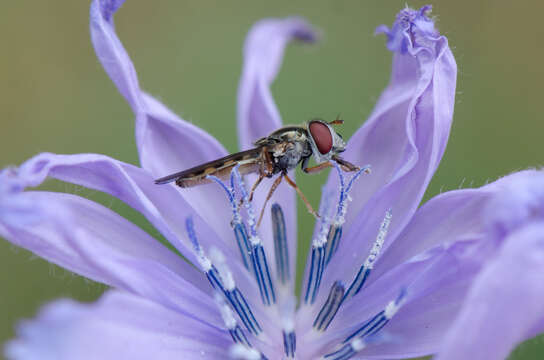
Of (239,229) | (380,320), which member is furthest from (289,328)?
(239,229)

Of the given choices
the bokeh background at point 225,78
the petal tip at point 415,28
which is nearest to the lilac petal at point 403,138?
the petal tip at point 415,28

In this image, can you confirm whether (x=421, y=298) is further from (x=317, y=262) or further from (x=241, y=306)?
(x=241, y=306)

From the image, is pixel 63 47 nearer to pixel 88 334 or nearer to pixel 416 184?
pixel 416 184

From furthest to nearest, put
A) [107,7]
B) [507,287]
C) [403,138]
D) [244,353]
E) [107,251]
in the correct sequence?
[403,138], [107,7], [107,251], [244,353], [507,287]

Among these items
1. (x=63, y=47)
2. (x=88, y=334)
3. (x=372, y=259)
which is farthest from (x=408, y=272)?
(x=63, y=47)

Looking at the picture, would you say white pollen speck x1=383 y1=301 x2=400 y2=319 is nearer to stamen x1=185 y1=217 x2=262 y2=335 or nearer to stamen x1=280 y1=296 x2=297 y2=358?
stamen x1=280 y1=296 x2=297 y2=358

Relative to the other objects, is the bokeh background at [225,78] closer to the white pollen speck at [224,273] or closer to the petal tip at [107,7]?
the petal tip at [107,7]
